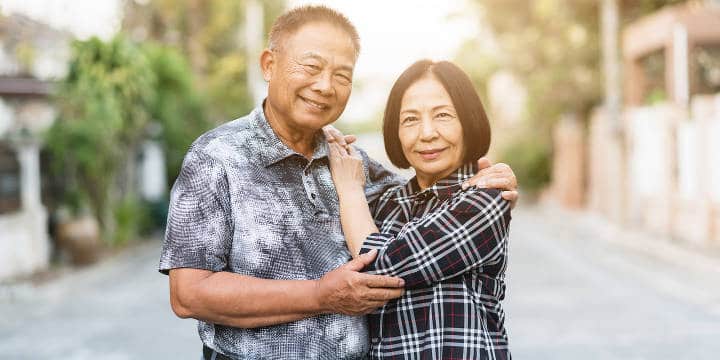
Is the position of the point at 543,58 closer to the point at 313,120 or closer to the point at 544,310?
the point at 544,310

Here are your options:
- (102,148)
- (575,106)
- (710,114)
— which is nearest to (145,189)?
(102,148)

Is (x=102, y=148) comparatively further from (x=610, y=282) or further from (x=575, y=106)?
(x=575, y=106)

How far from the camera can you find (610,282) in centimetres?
1213

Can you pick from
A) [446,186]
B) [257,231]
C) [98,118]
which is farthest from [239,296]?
[98,118]

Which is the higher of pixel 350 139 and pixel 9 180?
pixel 9 180

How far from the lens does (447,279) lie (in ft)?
7.87

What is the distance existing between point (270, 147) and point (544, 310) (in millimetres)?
7885

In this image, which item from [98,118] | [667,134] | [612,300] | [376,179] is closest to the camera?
[376,179]

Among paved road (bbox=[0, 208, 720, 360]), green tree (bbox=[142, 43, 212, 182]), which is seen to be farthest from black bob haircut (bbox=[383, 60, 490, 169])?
green tree (bbox=[142, 43, 212, 182])

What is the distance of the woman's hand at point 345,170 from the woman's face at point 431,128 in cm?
17

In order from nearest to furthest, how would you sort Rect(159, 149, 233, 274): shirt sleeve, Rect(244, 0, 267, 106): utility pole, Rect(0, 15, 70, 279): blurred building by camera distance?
Rect(159, 149, 233, 274): shirt sleeve < Rect(0, 15, 70, 279): blurred building < Rect(244, 0, 267, 106): utility pole

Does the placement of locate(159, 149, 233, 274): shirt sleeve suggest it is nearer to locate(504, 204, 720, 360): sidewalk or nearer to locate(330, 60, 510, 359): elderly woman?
locate(330, 60, 510, 359): elderly woman

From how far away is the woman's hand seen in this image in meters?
2.60

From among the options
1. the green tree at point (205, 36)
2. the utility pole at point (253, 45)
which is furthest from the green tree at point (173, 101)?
the utility pole at point (253, 45)
